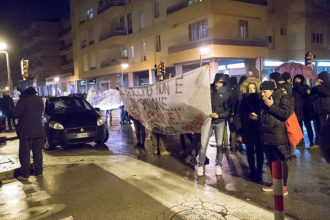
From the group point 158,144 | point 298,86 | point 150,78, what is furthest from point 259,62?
point 150,78

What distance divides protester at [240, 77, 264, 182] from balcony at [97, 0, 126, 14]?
33740 mm

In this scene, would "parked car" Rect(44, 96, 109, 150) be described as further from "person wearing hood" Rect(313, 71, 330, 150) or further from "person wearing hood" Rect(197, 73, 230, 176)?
"person wearing hood" Rect(313, 71, 330, 150)

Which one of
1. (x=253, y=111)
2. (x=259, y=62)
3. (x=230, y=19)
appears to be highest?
(x=230, y=19)

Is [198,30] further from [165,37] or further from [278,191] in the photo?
[278,191]

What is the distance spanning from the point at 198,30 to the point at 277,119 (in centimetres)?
2156

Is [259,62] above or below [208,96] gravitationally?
above

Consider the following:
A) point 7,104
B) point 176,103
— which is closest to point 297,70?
point 176,103

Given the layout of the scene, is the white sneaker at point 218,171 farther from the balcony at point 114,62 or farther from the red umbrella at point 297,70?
the balcony at point 114,62

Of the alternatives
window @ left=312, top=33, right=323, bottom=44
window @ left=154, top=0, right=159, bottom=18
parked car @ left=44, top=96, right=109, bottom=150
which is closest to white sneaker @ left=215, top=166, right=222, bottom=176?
parked car @ left=44, top=96, right=109, bottom=150

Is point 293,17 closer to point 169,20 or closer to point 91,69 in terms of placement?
point 169,20

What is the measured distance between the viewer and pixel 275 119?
4891 millimetres

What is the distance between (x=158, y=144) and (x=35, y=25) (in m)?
66.0

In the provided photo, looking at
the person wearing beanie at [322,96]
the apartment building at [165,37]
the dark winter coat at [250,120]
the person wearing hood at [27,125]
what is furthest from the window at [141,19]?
the dark winter coat at [250,120]

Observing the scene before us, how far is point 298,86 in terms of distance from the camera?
8336 mm
